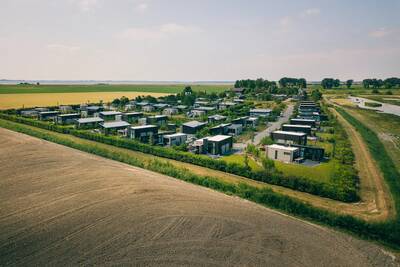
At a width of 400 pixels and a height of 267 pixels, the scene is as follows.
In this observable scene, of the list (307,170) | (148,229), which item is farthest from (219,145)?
(148,229)

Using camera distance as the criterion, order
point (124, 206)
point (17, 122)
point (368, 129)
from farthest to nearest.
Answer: point (17, 122)
point (368, 129)
point (124, 206)

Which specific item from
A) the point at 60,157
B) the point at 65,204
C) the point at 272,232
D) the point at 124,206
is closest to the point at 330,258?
the point at 272,232

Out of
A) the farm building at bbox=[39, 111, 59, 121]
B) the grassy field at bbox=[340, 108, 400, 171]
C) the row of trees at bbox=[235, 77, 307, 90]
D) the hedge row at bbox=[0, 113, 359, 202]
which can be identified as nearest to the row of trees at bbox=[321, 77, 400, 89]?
the row of trees at bbox=[235, 77, 307, 90]

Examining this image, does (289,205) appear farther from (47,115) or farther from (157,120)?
(47,115)

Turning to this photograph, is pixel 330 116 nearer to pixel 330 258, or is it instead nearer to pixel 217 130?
pixel 217 130

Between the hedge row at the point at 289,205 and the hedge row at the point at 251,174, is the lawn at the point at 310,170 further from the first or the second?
the hedge row at the point at 289,205

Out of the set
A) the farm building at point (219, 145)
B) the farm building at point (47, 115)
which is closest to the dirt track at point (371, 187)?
the farm building at point (219, 145)
